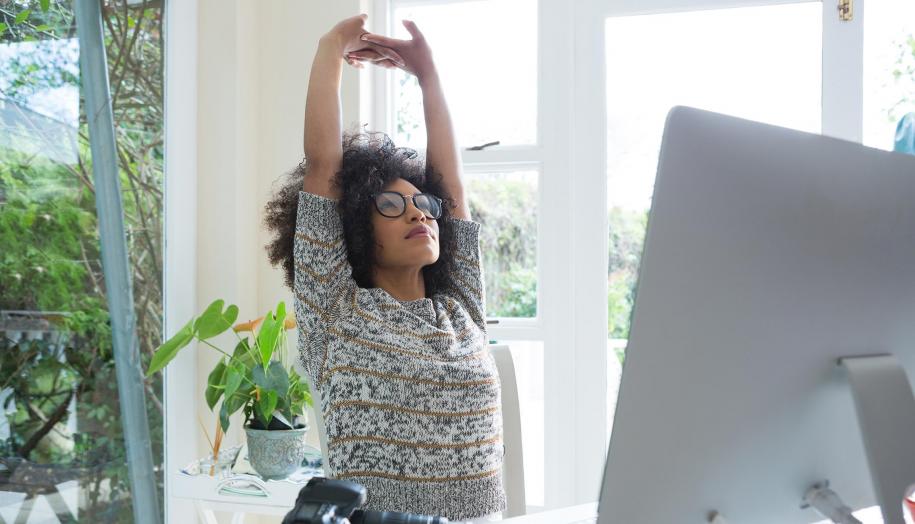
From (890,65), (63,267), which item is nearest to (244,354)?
(63,267)

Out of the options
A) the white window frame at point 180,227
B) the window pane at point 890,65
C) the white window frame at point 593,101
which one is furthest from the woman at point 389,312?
the window pane at point 890,65

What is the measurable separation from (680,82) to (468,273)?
43.6 inches

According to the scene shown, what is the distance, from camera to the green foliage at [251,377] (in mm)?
1603

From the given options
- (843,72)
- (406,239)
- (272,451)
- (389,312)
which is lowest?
(272,451)

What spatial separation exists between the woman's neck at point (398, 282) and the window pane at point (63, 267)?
770 mm

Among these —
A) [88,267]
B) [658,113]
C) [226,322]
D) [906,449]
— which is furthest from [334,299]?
[658,113]

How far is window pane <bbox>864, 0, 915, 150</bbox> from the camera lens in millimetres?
1998

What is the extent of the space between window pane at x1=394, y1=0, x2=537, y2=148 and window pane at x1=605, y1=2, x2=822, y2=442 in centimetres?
26

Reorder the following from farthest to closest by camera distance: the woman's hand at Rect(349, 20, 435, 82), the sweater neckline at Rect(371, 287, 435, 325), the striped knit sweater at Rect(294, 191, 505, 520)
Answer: the woman's hand at Rect(349, 20, 435, 82) < the sweater neckline at Rect(371, 287, 435, 325) < the striped knit sweater at Rect(294, 191, 505, 520)

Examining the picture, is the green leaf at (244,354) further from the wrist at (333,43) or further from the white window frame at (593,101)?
the white window frame at (593,101)

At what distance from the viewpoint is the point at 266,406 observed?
1.59 metres

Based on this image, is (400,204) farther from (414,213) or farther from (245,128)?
(245,128)

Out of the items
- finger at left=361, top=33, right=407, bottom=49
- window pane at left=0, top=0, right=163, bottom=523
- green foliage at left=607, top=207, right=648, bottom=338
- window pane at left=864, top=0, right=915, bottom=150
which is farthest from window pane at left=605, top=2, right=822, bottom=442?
window pane at left=0, top=0, right=163, bottom=523

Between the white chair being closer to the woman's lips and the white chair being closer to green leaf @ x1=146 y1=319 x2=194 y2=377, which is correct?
the woman's lips
